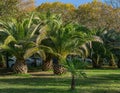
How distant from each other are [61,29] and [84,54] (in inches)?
135

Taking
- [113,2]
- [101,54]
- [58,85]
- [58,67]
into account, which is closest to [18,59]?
[58,67]

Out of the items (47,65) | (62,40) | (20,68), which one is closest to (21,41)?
(20,68)

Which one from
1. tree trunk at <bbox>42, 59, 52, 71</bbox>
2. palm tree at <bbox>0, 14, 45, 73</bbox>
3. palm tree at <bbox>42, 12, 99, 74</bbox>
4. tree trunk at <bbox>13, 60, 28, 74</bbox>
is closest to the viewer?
palm tree at <bbox>42, 12, 99, 74</bbox>

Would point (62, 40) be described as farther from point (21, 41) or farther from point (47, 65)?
point (47, 65)

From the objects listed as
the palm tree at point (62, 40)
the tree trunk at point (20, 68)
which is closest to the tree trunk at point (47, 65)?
the tree trunk at point (20, 68)

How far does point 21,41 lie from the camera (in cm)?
2661

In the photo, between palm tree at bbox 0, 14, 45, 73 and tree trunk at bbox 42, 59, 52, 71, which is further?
tree trunk at bbox 42, 59, 52, 71

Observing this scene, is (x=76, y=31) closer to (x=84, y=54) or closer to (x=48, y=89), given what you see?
(x=84, y=54)

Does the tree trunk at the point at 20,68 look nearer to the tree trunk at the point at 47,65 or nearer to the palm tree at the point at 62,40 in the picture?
the palm tree at the point at 62,40

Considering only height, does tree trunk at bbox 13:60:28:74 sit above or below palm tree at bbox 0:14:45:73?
below

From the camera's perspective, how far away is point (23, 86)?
1986cm

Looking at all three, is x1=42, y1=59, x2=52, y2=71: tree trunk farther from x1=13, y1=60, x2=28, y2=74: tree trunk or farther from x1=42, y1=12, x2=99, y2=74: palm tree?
x1=42, y1=12, x2=99, y2=74: palm tree

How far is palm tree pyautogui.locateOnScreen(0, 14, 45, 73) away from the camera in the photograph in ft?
86.2

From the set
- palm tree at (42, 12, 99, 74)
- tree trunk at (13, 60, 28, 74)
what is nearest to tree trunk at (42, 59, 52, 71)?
tree trunk at (13, 60, 28, 74)
